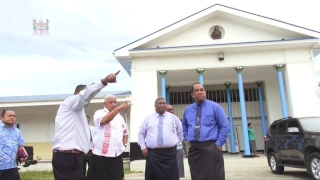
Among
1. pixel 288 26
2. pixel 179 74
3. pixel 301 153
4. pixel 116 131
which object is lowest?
pixel 301 153

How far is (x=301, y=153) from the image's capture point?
809 centimetres

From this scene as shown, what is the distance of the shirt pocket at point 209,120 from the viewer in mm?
4387

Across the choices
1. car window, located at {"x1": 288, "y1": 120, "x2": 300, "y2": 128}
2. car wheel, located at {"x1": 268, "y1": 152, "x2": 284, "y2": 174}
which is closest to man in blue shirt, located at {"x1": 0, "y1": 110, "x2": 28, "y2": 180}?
car window, located at {"x1": 288, "y1": 120, "x2": 300, "y2": 128}

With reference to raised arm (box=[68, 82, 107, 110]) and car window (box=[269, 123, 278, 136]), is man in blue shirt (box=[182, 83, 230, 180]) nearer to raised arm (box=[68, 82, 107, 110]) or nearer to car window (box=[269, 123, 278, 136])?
raised arm (box=[68, 82, 107, 110])

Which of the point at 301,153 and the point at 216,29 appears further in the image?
the point at 216,29

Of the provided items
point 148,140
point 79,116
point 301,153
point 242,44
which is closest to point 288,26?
point 242,44

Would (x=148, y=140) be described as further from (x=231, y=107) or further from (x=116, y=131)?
(x=231, y=107)

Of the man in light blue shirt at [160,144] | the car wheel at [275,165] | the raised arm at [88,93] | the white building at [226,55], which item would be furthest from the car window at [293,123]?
the raised arm at [88,93]

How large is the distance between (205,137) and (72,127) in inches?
69.8

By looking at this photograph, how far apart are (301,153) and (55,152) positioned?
6.41m

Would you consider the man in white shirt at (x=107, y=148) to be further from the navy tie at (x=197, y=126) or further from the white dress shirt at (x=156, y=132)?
the navy tie at (x=197, y=126)

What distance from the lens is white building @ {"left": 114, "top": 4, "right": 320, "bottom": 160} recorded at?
13812mm

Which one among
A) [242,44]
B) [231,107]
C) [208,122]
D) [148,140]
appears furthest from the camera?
[231,107]

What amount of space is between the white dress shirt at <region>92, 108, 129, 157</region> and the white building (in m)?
8.85
